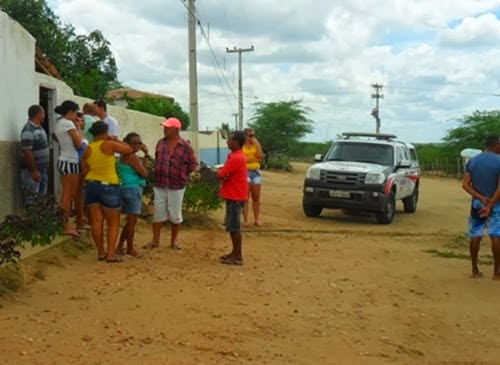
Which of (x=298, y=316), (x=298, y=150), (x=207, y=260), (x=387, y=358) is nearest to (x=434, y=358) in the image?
(x=387, y=358)

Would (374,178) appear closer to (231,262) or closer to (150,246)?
(231,262)

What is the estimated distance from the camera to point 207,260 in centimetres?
873

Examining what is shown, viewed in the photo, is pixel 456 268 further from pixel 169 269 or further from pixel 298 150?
pixel 298 150

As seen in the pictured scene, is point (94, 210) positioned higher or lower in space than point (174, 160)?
lower

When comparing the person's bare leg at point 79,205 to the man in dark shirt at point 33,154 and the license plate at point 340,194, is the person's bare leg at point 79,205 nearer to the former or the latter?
the man in dark shirt at point 33,154

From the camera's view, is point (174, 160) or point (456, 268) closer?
point (174, 160)

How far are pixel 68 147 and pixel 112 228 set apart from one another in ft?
4.07

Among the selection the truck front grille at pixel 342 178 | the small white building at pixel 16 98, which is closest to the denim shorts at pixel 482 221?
the small white building at pixel 16 98

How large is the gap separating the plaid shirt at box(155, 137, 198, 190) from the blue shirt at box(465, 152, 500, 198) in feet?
11.3

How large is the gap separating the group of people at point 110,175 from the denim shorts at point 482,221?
2789 mm

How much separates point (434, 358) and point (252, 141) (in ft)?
22.7

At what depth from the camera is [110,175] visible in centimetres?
773

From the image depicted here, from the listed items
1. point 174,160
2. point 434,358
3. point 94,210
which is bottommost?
point 434,358

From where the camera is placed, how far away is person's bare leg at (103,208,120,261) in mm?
7746
